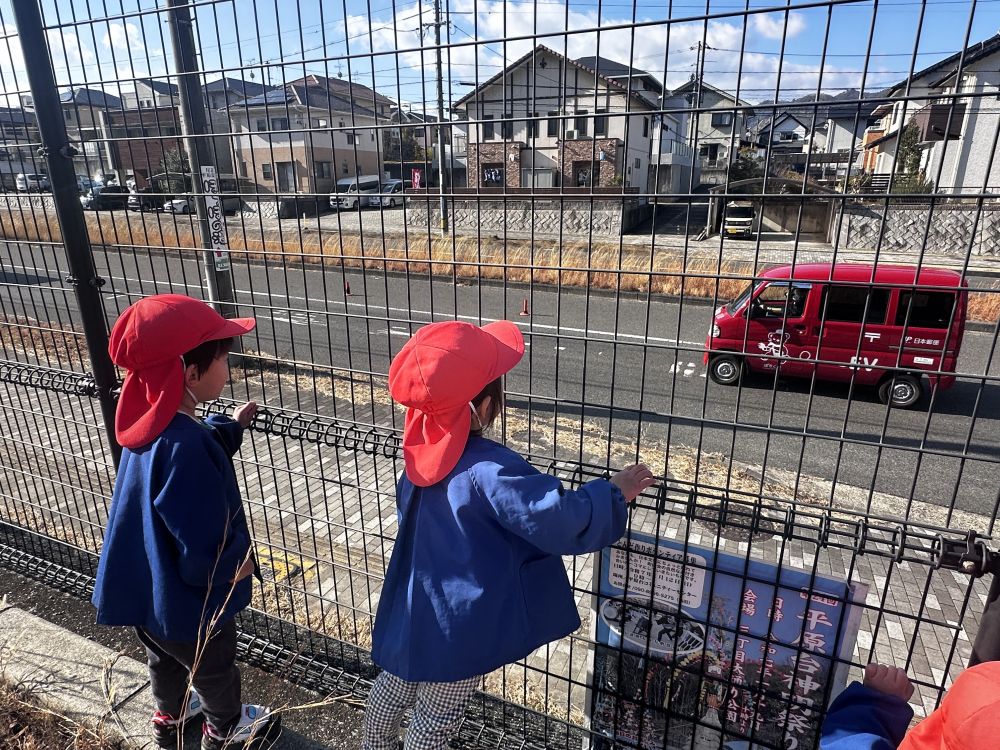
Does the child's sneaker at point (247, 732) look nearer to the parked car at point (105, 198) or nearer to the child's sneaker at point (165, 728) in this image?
the child's sneaker at point (165, 728)

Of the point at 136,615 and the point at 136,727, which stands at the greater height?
the point at 136,615

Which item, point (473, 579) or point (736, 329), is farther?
point (736, 329)

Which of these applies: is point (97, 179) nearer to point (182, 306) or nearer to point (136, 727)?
point (182, 306)


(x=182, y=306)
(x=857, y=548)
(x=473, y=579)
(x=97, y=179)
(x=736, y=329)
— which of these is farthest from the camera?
(x=736, y=329)

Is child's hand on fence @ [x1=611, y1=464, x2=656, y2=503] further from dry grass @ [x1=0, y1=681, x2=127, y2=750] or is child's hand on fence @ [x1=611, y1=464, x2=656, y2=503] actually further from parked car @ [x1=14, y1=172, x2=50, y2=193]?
parked car @ [x1=14, y1=172, x2=50, y2=193]

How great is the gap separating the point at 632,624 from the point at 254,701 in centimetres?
166

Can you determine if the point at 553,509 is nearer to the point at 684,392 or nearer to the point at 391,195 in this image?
the point at 391,195

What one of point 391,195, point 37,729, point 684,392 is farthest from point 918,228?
point 37,729

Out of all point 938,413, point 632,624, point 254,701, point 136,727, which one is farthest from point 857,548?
point 938,413

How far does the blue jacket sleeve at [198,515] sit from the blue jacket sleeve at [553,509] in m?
0.88

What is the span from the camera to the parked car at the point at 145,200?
280cm

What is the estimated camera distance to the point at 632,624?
6.60 ft

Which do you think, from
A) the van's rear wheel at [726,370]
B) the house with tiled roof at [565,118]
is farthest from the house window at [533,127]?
the van's rear wheel at [726,370]

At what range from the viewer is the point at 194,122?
14.1 feet
